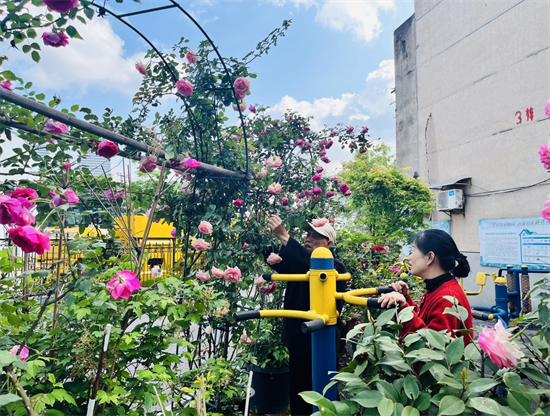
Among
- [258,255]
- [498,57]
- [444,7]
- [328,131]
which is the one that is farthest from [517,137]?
[258,255]

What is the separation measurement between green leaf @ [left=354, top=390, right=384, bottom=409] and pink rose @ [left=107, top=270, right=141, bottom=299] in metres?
0.87

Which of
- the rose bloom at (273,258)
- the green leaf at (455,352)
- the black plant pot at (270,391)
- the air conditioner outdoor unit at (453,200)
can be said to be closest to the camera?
the green leaf at (455,352)

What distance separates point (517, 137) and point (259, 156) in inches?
294

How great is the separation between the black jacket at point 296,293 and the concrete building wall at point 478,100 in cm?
712

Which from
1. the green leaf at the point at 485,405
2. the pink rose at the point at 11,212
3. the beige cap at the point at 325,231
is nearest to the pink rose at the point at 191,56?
the beige cap at the point at 325,231

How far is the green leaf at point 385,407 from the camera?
2.17 ft

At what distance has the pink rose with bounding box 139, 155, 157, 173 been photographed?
6.27ft

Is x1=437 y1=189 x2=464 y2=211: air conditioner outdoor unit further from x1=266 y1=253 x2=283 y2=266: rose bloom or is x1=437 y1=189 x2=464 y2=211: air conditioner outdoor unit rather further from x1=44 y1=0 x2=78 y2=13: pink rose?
x1=44 y1=0 x2=78 y2=13: pink rose

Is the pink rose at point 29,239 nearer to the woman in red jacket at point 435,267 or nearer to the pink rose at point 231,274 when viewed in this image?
the pink rose at point 231,274

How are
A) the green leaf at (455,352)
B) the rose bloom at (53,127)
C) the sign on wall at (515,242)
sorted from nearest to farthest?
the green leaf at (455,352) < the rose bloom at (53,127) < the sign on wall at (515,242)

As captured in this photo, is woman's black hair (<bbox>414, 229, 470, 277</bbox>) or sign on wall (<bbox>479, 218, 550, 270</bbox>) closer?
woman's black hair (<bbox>414, 229, 470, 277</bbox>)

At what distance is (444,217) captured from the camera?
9.67m

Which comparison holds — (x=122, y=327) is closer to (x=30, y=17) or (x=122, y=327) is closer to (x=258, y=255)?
(x=258, y=255)

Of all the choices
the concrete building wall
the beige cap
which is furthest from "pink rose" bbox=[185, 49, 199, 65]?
the concrete building wall
